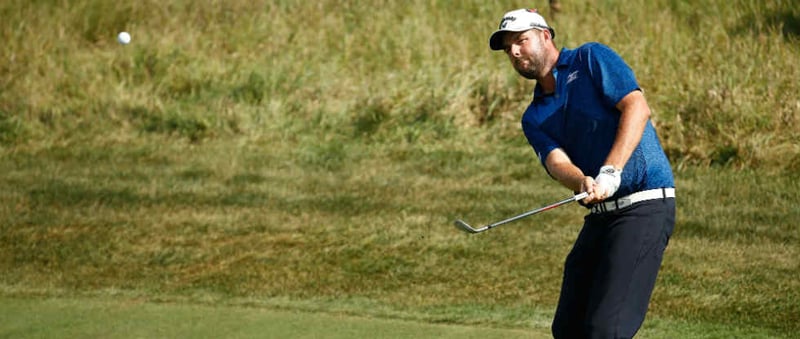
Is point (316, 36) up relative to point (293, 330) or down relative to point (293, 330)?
up

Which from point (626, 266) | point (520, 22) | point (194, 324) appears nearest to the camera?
point (626, 266)

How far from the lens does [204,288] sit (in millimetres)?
7969

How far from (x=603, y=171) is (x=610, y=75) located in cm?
42

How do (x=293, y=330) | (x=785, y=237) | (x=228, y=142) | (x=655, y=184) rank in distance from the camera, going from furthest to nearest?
(x=228, y=142) < (x=785, y=237) < (x=293, y=330) < (x=655, y=184)

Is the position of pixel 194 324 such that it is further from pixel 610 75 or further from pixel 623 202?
pixel 610 75

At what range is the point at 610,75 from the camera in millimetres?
4414

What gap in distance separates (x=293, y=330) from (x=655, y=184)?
8.32ft

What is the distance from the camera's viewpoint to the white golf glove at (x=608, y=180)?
13.6ft

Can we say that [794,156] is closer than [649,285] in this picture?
No

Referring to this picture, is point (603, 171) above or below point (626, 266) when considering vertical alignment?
above

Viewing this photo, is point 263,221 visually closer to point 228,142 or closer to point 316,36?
point 228,142

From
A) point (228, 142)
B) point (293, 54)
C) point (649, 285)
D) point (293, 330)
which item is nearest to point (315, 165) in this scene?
point (228, 142)

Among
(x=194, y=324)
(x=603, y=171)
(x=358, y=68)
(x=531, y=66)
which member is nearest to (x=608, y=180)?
(x=603, y=171)

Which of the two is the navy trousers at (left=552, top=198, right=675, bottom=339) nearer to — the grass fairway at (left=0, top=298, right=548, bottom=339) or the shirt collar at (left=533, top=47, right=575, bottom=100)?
the shirt collar at (left=533, top=47, right=575, bottom=100)
